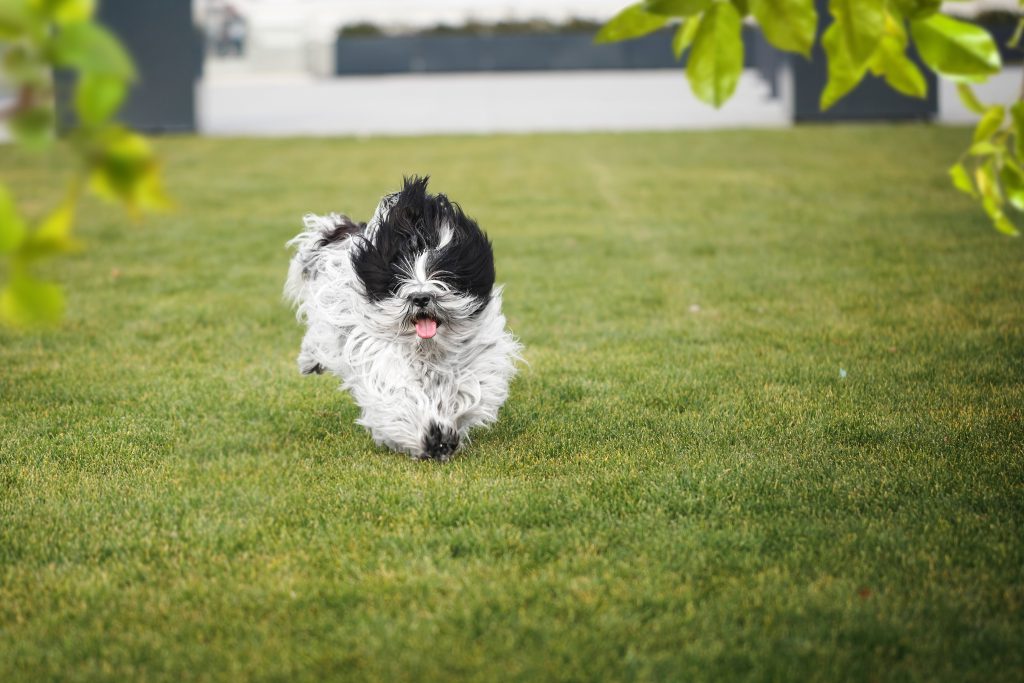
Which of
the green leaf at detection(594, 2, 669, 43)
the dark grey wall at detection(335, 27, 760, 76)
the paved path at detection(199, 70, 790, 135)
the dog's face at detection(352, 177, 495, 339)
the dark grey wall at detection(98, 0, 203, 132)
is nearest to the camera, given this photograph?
the green leaf at detection(594, 2, 669, 43)

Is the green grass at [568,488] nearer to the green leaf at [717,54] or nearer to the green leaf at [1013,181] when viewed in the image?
the green leaf at [1013,181]

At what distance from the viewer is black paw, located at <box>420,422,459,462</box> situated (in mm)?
4652

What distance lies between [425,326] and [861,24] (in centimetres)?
269

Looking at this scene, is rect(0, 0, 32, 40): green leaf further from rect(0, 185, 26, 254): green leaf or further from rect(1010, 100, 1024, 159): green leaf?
rect(1010, 100, 1024, 159): green leaf

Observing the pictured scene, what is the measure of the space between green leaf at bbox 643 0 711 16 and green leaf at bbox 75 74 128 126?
3.59ft

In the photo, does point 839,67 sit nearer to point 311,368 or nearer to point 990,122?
point 990,122

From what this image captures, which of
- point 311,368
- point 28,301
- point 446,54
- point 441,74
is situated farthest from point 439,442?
point 446,54

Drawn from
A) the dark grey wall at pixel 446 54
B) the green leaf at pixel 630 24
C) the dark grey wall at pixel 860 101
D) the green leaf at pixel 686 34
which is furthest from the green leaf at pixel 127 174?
the dark grey wall at pixel 446 54

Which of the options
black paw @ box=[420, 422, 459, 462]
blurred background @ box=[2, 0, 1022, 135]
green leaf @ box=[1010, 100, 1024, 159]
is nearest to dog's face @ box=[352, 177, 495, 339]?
black paw @ box=[420, 422, 459, 462]

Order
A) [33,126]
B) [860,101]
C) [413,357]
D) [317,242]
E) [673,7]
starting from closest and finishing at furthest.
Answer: [33,126], [673,7], [413,357], [317,242], [860,101]

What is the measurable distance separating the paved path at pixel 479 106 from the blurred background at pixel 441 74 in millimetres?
64

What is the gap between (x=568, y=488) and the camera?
4305 mm

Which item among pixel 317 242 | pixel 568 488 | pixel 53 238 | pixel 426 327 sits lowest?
pixel 568 488

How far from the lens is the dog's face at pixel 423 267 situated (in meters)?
4.51
